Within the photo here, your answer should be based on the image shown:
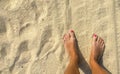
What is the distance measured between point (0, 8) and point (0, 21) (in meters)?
0.15

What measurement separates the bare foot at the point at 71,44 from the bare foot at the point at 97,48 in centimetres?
19

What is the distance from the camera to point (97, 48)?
352 centimetres

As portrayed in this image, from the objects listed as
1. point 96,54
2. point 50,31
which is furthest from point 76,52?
point 50,31

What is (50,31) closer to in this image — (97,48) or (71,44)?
(71,44)

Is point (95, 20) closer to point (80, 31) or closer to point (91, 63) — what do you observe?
point (80, 31)

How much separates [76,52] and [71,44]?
11 cm

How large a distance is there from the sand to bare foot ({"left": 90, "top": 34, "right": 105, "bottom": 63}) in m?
0.05

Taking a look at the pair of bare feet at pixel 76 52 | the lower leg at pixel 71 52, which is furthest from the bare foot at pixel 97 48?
the lower leg at pixel 71 52

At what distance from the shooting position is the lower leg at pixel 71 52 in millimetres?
3443

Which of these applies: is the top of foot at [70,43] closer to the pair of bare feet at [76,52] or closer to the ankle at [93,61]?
the pair of bare feet at [76,52]

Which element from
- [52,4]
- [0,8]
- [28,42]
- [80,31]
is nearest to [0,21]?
[0,8]

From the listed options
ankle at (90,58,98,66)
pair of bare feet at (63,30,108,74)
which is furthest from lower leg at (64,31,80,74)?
ankle at (90,58,98,66)

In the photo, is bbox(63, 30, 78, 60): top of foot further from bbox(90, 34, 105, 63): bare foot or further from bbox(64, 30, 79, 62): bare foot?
bbox(90, 34, 105, 63): bare foot

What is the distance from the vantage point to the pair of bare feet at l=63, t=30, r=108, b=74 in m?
3.41
